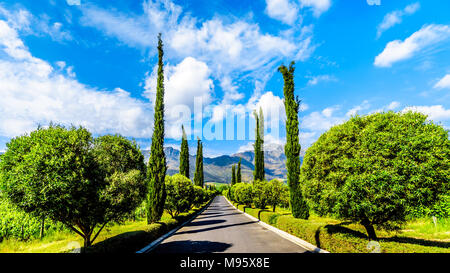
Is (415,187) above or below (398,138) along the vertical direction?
below

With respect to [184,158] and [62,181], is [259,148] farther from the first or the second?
[62,181]

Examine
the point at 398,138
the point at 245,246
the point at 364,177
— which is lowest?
the point at 245,246

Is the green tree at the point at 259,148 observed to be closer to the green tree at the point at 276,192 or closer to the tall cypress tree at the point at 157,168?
the green tree at the point at 276,192

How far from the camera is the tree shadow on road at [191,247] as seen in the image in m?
11.3

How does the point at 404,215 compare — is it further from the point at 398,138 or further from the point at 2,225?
the point at 2,225

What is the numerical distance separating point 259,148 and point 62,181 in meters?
35.1

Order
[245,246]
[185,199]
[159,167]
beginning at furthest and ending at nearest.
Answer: [185,199]
[159,167]
[245,246]

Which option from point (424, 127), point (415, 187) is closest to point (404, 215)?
point (415, 187)

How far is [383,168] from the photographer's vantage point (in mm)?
8102

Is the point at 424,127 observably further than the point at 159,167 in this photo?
No

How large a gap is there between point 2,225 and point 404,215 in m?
22.2

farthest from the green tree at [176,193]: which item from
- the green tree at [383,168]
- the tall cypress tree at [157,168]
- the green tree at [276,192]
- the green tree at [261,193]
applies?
the green tree at [383,168]

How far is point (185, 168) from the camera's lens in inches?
1781

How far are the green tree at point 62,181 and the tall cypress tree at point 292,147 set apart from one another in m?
13.3
